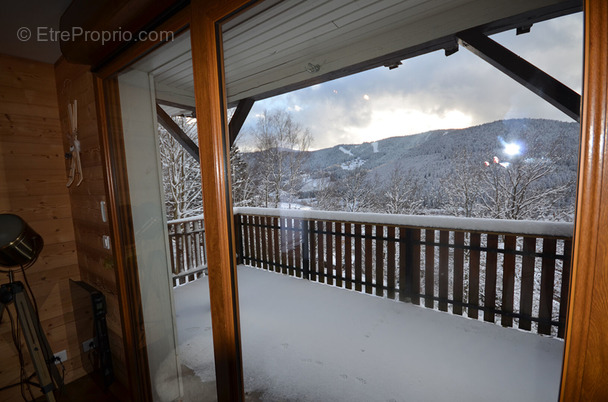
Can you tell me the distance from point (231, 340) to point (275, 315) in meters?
1.90

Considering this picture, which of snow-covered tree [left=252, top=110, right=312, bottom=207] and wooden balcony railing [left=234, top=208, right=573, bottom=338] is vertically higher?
snow-covered tree [left=252, top=110, right=312, bottom=207]

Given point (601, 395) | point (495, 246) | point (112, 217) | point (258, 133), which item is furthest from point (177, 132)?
point (258, 133)

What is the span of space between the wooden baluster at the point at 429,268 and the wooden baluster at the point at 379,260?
1.68 ft

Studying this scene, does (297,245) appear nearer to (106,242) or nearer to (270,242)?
(270,242)

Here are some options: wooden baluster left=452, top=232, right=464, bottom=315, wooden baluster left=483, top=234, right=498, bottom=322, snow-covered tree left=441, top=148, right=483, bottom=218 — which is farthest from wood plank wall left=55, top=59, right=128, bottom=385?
snow-covered tree left=441, top=148, right=483, bottom=218

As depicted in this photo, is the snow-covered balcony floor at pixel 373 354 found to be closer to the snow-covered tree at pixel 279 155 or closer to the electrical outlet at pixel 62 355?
the electrical outlet at pixel 62 355

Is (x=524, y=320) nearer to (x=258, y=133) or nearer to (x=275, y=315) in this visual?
(x=275, y=315)

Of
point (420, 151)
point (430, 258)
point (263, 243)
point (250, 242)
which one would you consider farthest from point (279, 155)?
point (430, 258)

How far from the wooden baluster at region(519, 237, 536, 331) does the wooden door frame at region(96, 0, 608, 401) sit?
7.68 feet

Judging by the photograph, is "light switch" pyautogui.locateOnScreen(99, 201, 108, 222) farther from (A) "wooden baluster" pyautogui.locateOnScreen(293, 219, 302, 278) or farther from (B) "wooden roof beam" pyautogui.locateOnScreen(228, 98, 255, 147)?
(A) "wooden baluster" pyautogui.locateOnScreen(293, 219, 302, 278)

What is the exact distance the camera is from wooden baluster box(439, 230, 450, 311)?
263 cm

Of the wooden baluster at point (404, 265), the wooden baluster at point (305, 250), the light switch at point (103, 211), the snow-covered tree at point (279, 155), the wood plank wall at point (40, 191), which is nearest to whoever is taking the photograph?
the light switch at point (103, 211)

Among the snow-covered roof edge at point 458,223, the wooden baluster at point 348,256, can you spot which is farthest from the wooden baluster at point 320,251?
the wooden baluster at point 348,256

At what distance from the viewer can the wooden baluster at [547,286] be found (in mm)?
2141
